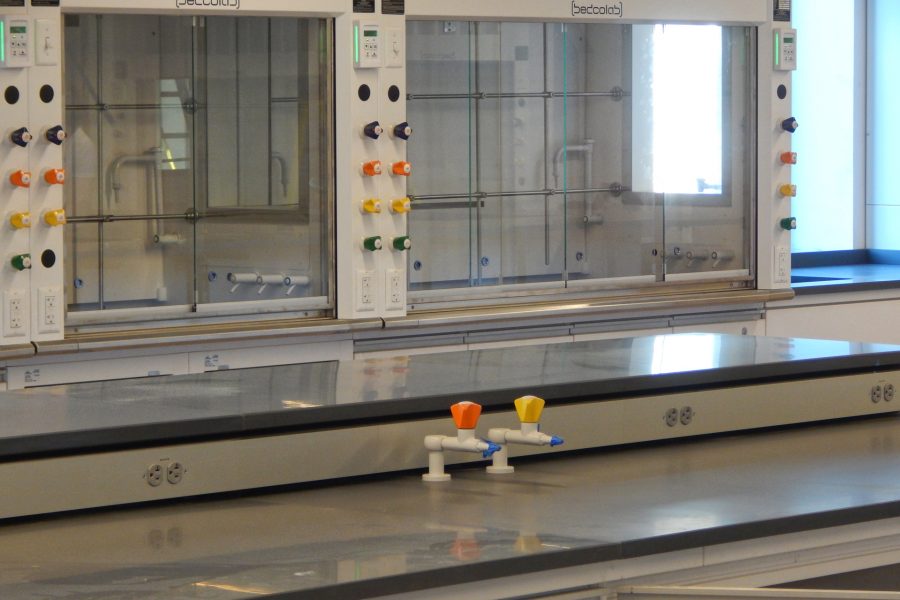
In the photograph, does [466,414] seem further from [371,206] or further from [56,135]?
[371,206]

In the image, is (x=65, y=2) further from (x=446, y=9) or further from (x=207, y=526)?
(x=207, y=526)

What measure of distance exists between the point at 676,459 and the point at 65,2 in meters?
2.69

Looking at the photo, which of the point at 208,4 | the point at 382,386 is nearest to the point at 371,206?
the point at 208,4

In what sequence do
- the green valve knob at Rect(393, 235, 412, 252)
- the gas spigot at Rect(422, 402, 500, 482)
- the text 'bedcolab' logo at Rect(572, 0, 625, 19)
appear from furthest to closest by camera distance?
the text 'bedcolab' logo at Rect(572, 0, 625, 19), the green valve knob at Rect(393, 235, 412, 252), the gas spigot at Rect(422, 402, 500, 482)

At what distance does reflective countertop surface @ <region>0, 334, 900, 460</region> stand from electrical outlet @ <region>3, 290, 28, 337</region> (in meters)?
1.65

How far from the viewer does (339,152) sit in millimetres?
5105

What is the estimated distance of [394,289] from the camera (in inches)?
205

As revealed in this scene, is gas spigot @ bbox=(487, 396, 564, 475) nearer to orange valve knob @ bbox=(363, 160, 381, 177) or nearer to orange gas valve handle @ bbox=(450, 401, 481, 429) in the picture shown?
orange gas valve handle @ bbox=(450, 401, 481, 429)

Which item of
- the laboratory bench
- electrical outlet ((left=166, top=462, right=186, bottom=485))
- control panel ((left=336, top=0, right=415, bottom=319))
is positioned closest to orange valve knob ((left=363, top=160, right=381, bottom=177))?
control panel ((left=336, top=0, right=415, bottom=319))

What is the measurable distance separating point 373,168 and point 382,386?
2334 millimetres

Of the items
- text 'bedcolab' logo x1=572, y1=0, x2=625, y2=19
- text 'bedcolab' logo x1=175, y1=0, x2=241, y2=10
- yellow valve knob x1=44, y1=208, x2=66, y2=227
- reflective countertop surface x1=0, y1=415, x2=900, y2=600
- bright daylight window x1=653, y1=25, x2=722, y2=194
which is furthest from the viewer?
bright daylight window x1=653, y1=25, x2=722, y2=194

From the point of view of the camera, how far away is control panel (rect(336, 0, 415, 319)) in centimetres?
505

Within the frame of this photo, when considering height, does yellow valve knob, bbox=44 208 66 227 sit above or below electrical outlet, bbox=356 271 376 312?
above

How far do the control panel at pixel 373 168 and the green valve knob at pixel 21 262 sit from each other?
1.17 meters
